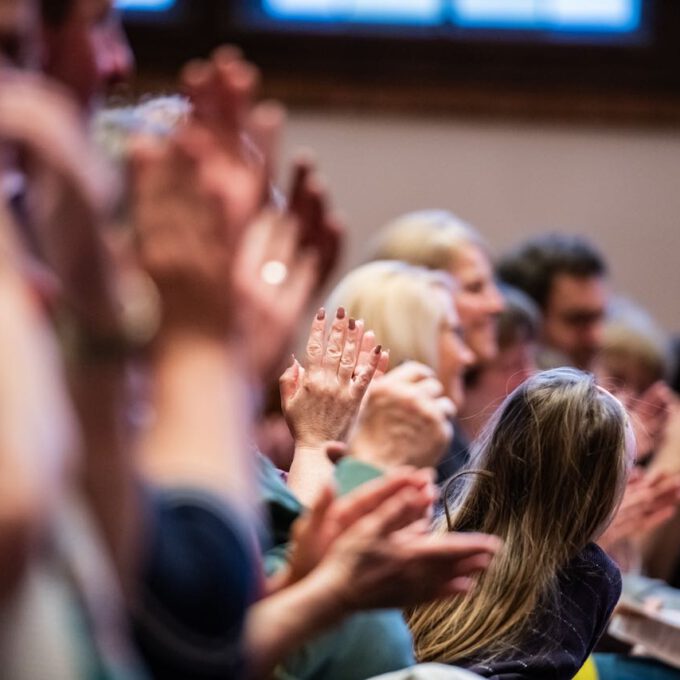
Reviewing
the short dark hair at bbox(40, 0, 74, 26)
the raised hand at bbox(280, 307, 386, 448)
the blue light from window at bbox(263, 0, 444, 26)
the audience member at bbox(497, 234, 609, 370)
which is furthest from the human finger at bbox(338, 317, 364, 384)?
the blue light from window at bbox(263, 0, 444, 26)

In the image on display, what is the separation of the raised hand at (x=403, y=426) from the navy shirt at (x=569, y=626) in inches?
18.3

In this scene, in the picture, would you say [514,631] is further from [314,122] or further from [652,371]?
[314,122]

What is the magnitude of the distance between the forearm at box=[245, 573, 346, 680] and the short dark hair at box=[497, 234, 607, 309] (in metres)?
2.90

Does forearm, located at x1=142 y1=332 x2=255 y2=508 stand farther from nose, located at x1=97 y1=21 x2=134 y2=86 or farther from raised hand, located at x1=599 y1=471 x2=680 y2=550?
raised hand, located at x1=599 y1=471 x2=680 y2=550

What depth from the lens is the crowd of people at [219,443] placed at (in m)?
0.89

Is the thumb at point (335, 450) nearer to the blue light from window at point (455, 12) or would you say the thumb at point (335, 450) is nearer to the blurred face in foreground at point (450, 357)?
the blurred face in foreground at point (450, 357)

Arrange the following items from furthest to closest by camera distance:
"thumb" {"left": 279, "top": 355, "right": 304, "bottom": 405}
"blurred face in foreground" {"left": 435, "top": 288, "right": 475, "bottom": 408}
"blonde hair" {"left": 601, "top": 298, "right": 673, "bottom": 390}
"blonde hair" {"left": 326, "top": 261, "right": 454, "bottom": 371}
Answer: "blonde hair" {"left": 601, "top": 298, "right": 673, "bottom": 390}
"blurred face in foreground" {"left": 435, "top": 288, "right": 475, "bottom": 408}
"blonde hair" {"left": 326, "top": 261, "right": 454, "bottom": 371}
"thumb" {"left": 279, "top": 355, "right": 304, "bottom": 405}

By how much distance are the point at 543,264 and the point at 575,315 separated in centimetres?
17

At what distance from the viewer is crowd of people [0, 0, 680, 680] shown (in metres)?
0.89

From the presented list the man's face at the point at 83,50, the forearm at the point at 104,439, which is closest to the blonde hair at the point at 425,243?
the man's face at the point at 83,50

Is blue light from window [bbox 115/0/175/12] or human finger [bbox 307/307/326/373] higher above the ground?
blue light from window [bbox 115/0/175/12]

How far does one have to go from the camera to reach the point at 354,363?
1970 mm

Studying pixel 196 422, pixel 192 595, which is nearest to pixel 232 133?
pixel 196 422

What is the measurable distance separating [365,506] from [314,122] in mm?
3572
